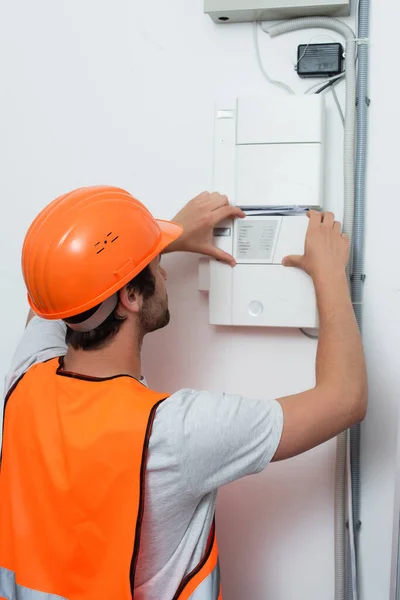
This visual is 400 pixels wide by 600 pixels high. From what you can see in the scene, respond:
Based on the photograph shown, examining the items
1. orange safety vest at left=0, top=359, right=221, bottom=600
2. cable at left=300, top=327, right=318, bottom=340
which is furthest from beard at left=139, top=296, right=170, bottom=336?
cable at left=300, top=327, right=318, bottom=340

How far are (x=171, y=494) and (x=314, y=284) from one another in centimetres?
44

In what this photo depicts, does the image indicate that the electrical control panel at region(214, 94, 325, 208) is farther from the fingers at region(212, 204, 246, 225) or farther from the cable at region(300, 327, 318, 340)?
the cable at region(300, 327, 318, 340)

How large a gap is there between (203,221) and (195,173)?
159 millimetres

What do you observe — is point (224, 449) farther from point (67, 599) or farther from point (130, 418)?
point (67, 599)

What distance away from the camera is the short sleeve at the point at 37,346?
123 centimetres

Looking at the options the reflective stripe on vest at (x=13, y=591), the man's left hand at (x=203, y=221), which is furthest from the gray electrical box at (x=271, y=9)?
the reflective stripe on vest at (x=13, y=591)

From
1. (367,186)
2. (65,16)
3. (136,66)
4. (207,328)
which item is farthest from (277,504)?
(65,16)

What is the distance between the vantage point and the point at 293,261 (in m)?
1.29

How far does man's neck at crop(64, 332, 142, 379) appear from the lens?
112 centimetres

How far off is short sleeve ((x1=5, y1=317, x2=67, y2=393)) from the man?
46 mm

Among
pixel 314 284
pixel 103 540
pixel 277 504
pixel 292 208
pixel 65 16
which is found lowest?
pixel 277 504

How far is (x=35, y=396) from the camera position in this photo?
3.67 ft

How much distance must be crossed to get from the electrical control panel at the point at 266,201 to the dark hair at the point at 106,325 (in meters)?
0.22

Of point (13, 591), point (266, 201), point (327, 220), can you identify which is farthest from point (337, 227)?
point (13, 591)
